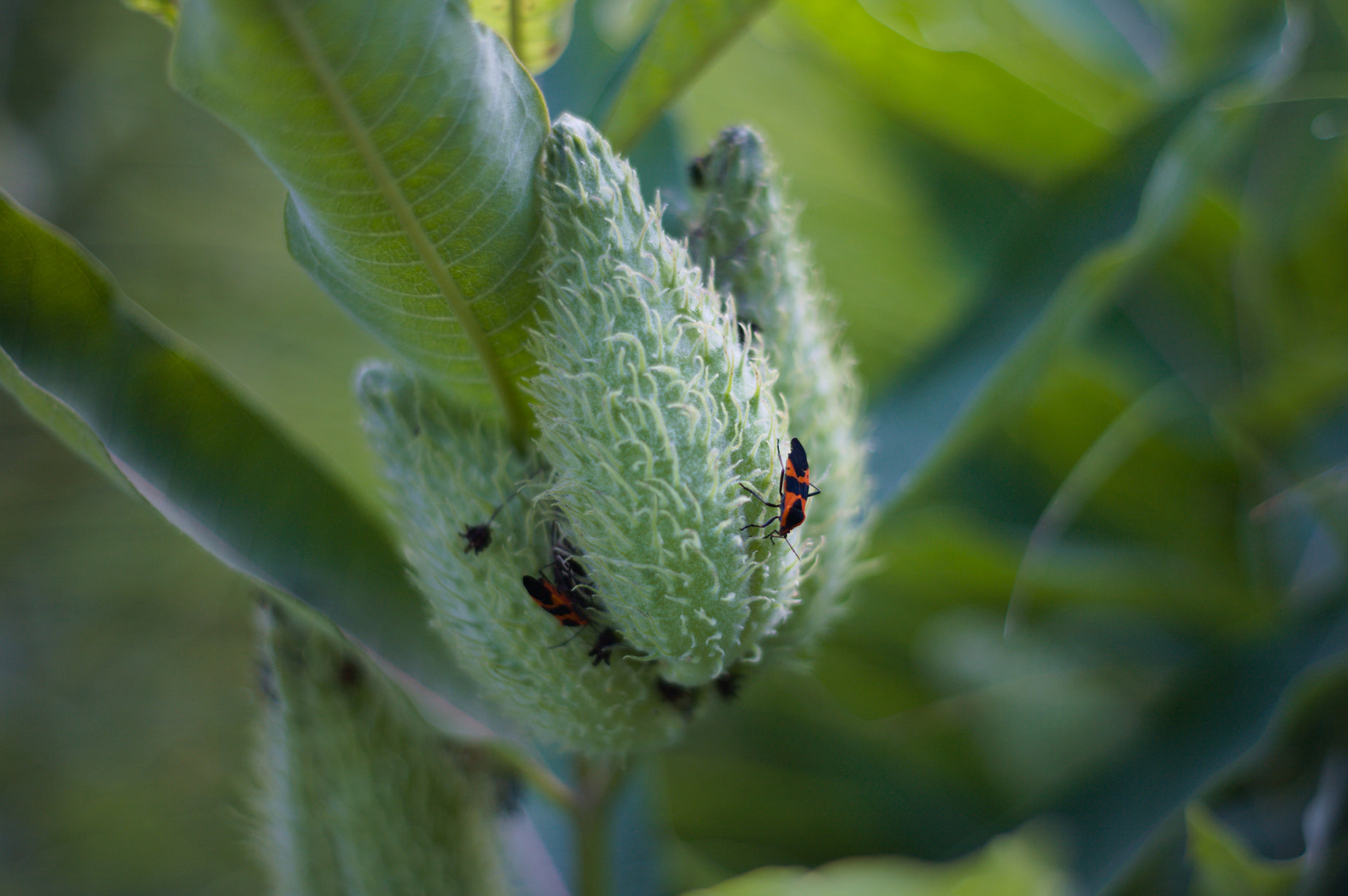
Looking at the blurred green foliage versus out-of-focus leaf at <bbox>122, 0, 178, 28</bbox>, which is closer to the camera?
out-of-focus leaf at <bbox>122, 0, 178, 28</bbox>

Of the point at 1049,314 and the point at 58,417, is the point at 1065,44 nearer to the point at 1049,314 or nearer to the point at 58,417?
the point at 1049,314

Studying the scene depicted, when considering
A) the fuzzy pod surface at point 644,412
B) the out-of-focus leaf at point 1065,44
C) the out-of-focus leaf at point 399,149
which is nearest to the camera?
the out-of-focus leaf at point 399,149

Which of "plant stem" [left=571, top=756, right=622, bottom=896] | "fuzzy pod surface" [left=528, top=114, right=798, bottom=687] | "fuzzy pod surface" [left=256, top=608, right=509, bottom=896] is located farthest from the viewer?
"plant stem" [left=571, top=756, right=622, bottom=896]

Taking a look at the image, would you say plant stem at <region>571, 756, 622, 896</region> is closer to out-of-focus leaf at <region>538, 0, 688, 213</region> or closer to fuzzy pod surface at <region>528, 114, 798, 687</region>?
fuzzy pod surface at <region>528, 114, 798, 687</region>

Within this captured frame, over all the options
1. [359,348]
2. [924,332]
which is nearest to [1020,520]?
[924,332]

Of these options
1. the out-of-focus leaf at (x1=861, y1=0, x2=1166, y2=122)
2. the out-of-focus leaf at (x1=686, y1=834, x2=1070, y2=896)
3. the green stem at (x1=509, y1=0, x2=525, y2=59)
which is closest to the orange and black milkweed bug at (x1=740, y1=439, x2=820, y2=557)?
the out-of-focus leaf at (x1=686, y1=834, x2=1070, y2=896)

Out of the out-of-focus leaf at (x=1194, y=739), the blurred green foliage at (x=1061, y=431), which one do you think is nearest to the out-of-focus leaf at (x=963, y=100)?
the blurred green foliage at (x=1061, y=431)

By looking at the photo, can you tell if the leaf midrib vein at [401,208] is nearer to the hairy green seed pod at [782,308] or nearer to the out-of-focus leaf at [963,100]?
the hairy green seed pod at [782,308]
